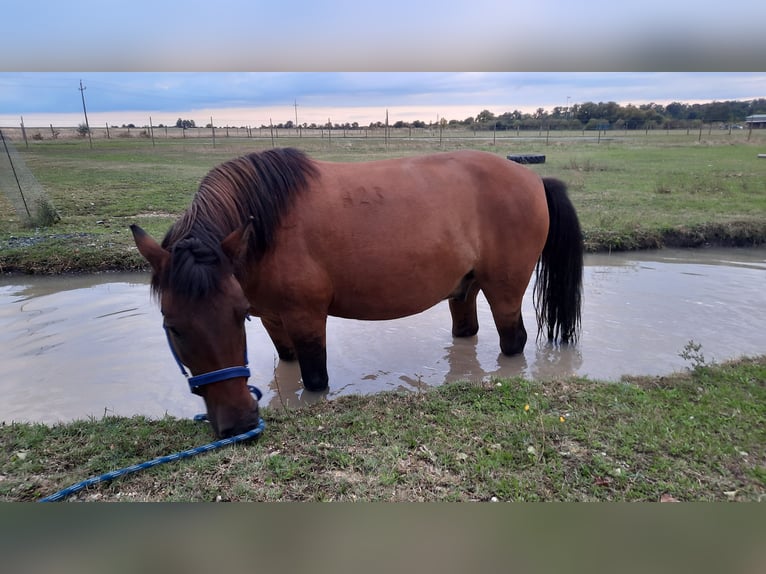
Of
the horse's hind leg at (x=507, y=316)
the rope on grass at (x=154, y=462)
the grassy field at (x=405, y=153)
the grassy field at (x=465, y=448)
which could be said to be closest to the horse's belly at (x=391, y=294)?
the horse's hind leg at (x=507, y=316)

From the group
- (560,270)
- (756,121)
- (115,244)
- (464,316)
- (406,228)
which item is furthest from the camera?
(115,244)

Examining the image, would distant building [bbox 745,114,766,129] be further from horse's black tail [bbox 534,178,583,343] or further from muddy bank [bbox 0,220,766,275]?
muddy bank [bbox 0,220,766,275]

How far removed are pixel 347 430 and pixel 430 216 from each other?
1698mm

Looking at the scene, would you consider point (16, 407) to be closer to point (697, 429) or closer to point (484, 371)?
point (484, 371)

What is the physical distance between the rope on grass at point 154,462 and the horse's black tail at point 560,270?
118 inches

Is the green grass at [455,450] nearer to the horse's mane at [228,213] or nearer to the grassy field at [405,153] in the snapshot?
the horse's mane at [228,213]

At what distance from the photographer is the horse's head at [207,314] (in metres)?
2.35

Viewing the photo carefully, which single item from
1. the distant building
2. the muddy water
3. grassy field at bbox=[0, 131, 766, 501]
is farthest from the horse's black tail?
the distant building

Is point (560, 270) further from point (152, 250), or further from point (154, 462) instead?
point (154, 462)

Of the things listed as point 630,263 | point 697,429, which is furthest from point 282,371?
point 630,263

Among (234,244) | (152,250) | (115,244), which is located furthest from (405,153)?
(152,250)

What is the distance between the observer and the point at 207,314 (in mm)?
2363

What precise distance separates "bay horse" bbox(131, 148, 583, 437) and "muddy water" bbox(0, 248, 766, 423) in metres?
0.41

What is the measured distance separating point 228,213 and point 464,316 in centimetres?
274
